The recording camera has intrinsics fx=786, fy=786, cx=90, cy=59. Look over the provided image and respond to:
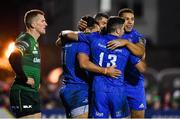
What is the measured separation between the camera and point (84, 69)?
1164 cm

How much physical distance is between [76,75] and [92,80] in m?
0.28

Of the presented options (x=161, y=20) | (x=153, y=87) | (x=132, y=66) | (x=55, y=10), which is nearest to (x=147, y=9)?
(x=161, y=20)

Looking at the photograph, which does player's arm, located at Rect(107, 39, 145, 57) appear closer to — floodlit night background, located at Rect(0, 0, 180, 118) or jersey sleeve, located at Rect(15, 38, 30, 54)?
jersey sleeve, located at Rect(15, 38, 30, 54)

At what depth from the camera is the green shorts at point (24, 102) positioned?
36.9 feet

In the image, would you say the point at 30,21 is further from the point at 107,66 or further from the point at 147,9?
the point at 147,9

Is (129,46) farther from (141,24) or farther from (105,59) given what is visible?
(141,24)

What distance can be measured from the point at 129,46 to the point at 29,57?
1.57 metres

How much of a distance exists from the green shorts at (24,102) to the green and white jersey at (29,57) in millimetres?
74

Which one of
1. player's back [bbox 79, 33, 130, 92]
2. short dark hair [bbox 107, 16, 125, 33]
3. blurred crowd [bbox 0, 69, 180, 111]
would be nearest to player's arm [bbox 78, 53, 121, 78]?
player's back [bbox 79, 33, 130, 92]

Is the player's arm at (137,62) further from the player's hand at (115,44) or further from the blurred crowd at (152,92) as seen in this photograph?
the blurred crowd at (152,92)

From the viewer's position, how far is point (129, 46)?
38.7 ft

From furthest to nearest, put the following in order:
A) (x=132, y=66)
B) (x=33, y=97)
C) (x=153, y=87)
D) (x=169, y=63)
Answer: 1. (x=169, y=63)
2. (x=153, y=87)
3. (x=132, y=66)
4. (x=33, y=97)

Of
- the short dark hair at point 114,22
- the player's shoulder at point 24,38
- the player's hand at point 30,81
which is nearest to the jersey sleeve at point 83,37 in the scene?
the short dark hair at point 114,22

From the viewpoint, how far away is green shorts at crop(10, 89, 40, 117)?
1123 cm
